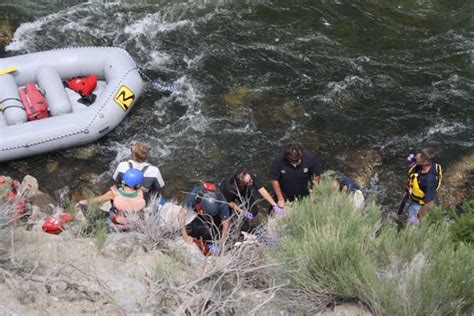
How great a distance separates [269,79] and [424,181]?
4188 mm

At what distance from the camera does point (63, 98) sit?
9.30m

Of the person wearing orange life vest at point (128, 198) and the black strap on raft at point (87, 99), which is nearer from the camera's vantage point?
the person wearing orange life vest at point (128, 198)

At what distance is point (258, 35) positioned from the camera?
37.0 ft

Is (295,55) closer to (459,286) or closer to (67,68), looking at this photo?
(67,68)

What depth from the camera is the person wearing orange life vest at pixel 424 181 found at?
21.4ft

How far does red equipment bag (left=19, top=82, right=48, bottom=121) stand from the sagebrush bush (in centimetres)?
494

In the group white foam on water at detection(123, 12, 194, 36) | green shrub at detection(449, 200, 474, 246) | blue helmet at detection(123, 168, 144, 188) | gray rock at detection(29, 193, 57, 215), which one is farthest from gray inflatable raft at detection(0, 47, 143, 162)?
green shrub at detection(449, 200, 474, 246)

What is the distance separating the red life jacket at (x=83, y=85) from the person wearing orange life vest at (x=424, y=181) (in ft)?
16.7

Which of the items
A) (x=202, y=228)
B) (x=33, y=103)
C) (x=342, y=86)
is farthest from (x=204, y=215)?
(x=342, y=86)

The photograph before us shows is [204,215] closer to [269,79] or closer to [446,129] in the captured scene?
[269,79]

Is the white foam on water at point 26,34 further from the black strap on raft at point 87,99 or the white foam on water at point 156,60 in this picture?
the white foam on water at point 156,60

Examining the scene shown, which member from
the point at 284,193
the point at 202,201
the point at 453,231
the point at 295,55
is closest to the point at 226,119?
the point at 295,55

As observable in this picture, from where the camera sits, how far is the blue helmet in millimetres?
6317

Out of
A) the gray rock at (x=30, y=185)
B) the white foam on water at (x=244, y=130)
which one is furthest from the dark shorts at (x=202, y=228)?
the white foam on water at (x=244, y=130)
